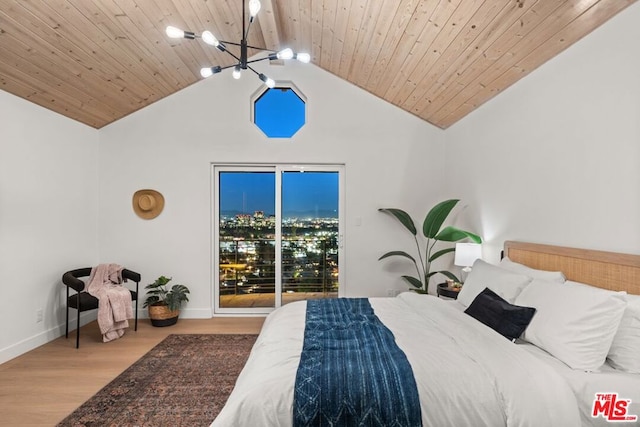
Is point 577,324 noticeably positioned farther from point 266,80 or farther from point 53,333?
point 53,333

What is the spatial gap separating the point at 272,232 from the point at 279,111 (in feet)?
5.34

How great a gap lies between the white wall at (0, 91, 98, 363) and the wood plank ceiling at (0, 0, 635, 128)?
0.26 metres

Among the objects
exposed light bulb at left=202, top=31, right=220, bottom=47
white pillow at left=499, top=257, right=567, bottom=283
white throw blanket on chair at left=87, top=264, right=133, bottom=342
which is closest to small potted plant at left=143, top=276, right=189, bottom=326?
white throw blanket on chair at left=87, top=264, right=133, bottom=342

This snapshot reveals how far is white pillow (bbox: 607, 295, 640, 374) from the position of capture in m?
1.55

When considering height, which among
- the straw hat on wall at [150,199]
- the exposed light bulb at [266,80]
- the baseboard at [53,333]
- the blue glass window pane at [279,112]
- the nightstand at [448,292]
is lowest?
the baseboard at [53,333]

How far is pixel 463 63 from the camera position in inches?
114

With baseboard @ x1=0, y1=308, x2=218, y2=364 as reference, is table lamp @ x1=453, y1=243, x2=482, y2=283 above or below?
above

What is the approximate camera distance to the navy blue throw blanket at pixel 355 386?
134 cm

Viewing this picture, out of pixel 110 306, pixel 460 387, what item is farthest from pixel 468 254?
pixel 110 306

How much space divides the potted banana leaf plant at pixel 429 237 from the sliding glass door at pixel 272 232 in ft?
2.55
